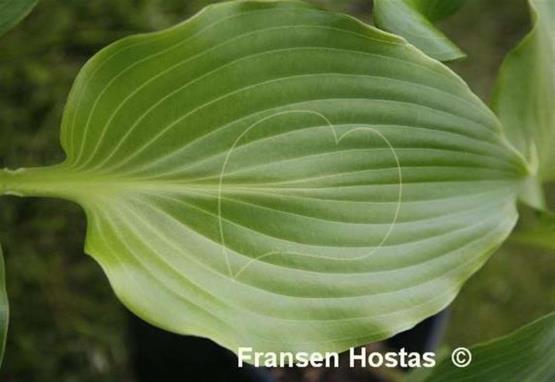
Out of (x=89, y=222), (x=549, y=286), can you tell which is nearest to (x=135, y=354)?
(x=89, y=222)

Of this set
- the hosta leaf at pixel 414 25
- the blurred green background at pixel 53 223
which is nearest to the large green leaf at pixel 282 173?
the hosta leaf at pixel 414 25

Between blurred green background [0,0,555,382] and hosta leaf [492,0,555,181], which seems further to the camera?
blurred green background [0,0,555,382]

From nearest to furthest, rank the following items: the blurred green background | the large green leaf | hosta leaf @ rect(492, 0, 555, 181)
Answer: the large green leaf
hosta leaf @ rect(492, 0, 555, 181)
the blurred green background

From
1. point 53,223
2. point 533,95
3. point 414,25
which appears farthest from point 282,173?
point 53,223

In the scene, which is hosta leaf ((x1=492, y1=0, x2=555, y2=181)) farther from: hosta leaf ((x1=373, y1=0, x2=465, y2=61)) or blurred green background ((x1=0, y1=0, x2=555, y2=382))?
blurred green background ((x1=0, y1=0, x2=555, y2=382))

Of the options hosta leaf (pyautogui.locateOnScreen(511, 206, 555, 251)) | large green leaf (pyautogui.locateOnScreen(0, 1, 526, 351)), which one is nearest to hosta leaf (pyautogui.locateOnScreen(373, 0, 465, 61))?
large green leaf (pyautogui.locateOnScreen(0, 1, 526, 351))

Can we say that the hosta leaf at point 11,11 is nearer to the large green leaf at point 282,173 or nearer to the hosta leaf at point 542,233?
the large green leaf at point 282,173
